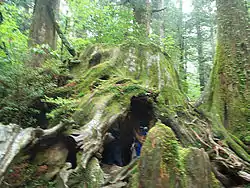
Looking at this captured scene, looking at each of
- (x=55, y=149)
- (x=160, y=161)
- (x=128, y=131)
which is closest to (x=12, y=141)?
(x=55, y=149)

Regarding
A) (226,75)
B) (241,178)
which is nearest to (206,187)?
(241,178)

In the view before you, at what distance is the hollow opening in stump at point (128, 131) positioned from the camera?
246 inches

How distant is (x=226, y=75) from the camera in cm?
818

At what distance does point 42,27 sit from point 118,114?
4736mm

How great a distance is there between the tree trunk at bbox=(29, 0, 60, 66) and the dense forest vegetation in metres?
0.03

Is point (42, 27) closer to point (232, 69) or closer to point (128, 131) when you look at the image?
point (128, 131)

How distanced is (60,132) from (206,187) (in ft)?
8.77

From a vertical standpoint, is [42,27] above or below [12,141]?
above

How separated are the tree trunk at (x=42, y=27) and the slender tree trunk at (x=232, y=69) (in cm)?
589

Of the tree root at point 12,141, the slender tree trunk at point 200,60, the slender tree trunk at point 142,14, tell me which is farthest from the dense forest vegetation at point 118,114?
the slender tree trunk at point 200,60

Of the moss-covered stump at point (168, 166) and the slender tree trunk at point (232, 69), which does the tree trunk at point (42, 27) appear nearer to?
the moss-covered stump at point (168, 166)

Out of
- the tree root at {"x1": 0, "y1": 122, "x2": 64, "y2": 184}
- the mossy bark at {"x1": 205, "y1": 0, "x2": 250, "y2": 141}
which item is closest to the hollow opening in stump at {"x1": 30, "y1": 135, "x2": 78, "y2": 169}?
the tree root at {"x1": 0, "y1": 122, "x2": 64, "y2": 184}

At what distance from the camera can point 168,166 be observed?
361cm

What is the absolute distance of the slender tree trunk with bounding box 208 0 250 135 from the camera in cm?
747
